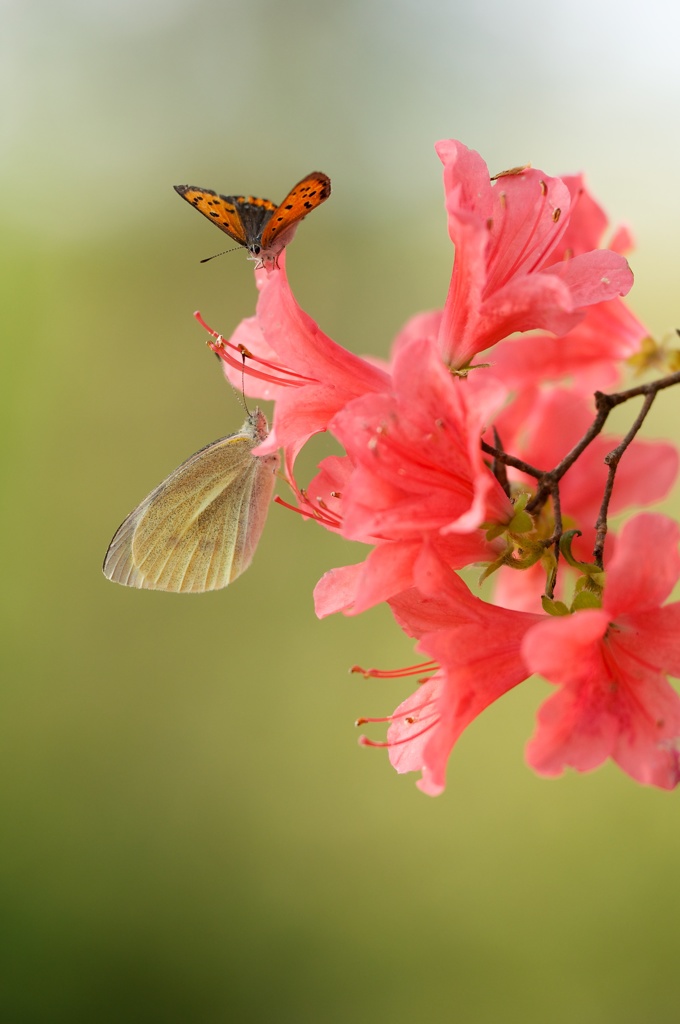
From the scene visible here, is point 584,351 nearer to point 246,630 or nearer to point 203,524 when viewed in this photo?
point 203,524

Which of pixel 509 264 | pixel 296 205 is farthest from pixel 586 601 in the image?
pixel 296 205

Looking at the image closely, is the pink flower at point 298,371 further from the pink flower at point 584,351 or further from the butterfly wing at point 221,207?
the pink flower at point 584,351

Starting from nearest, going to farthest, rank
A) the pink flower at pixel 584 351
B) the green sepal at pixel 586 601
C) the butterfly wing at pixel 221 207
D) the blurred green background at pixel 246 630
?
the green sepal at pixel 586 601 → the butterfly wing at pixel 221 207 → the pink flower at pixel 584 351 → the blurred green background at pixel 246 630

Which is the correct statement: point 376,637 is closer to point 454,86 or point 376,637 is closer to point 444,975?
point 444,975

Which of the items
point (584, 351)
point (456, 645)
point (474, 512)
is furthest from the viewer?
point (584, 351)

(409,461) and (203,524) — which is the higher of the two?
(409,461)

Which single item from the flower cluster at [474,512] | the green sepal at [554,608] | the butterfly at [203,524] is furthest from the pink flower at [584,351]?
the green sepal at [554,608]

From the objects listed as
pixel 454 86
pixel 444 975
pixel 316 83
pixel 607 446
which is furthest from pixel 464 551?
pixel 316 83

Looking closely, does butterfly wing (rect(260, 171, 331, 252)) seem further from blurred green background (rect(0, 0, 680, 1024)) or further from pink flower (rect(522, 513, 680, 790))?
blurred green background (rect(0, 0, 680, 1024))
